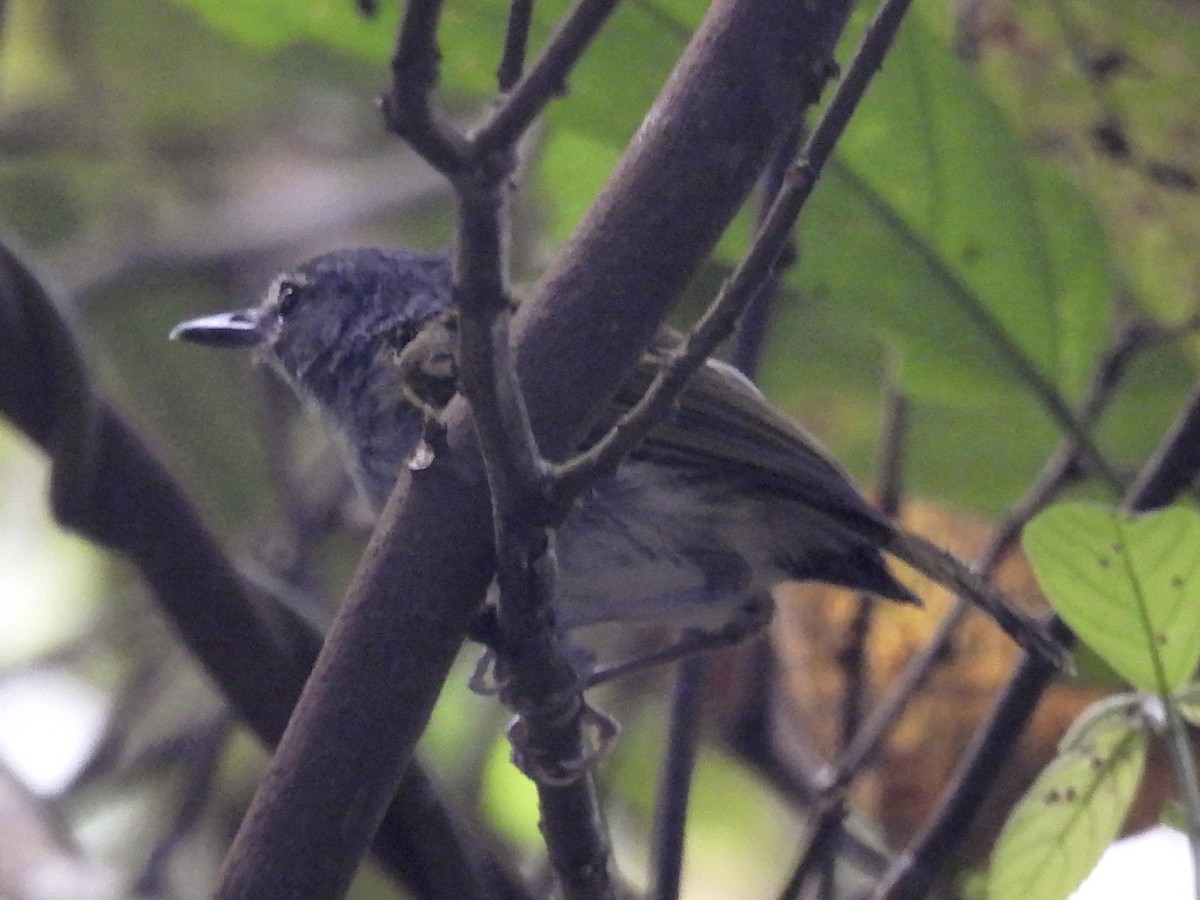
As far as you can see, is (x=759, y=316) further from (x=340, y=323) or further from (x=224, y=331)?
(x=224, y=331)

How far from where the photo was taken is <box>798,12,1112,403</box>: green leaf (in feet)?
10.7

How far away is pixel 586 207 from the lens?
338 cm

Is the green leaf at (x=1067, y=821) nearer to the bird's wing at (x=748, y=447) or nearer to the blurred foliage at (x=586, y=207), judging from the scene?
the blurred foliage at (x=586, y=207)

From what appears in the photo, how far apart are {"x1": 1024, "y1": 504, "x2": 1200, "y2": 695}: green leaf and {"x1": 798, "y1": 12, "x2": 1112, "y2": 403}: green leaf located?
1196mm

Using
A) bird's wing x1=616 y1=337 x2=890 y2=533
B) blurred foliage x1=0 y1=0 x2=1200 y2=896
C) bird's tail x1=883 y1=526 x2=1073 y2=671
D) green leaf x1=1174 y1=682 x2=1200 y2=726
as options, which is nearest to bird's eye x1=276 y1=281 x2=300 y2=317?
blurred foliage x1=0 y1=0 x2=1200 y2=896

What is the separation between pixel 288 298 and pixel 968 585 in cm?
145

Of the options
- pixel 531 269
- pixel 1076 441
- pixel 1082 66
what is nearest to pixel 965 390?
pixel 1076 441

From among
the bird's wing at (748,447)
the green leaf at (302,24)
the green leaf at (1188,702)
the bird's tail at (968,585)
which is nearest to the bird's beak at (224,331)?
the green leaf at (302,24)

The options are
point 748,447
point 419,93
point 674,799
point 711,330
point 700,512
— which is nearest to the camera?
point 419,93

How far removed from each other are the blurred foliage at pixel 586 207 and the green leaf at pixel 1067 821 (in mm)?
754

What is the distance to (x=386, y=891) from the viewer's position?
465cm

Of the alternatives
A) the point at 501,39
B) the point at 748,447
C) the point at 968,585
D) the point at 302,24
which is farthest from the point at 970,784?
the point at 302,24

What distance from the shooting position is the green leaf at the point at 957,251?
3.27 meters

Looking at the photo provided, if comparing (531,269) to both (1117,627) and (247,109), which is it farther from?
(1117,627)
